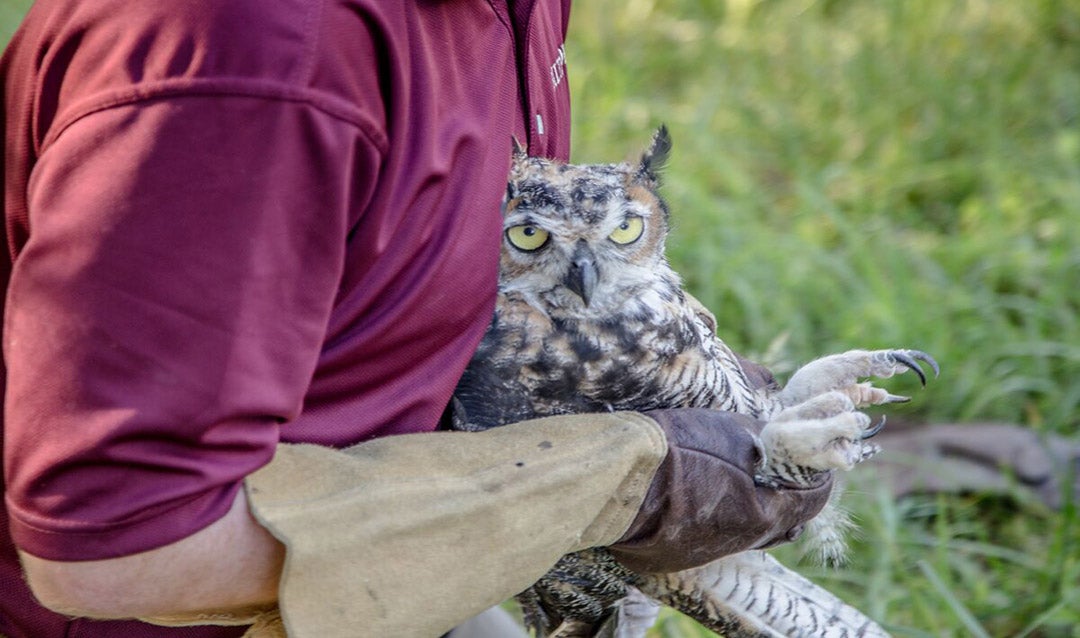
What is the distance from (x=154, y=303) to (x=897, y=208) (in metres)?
3.76

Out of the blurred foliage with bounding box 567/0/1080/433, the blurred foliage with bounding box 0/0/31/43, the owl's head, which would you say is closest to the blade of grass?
the blurred foliage with bounding box 567/0/1080/433

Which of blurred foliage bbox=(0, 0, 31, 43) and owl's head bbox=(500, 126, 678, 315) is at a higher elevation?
owl's head bbox=(500, 126, 678, 315)

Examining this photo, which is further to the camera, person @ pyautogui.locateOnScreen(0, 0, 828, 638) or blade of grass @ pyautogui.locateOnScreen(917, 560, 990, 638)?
blade of grass @ pyautogui.locateOnScreen(917, 560, 990, 638)

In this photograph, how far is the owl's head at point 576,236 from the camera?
1628 mm

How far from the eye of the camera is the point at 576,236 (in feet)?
5.51

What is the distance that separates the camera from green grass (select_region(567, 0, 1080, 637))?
288 cm

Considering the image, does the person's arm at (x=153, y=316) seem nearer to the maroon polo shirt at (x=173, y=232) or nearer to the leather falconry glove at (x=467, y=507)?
the maroon polo shirt at (x=173, y=232)

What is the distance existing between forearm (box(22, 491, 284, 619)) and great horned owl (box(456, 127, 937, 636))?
44 centimetres

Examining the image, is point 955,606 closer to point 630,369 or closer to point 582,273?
point 630,369

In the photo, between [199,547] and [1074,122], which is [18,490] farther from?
[1074,122]

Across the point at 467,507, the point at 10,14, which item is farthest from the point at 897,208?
the point at 467,507

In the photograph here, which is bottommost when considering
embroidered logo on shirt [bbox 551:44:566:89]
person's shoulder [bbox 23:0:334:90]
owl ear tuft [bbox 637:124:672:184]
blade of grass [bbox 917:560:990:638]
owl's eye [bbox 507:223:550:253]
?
blade of grass [bbox 917:560:990:638]

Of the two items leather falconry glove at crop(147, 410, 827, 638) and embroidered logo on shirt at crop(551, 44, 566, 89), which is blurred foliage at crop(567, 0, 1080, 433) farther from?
leather falconry glove at crop(147, 410, 827, 638)

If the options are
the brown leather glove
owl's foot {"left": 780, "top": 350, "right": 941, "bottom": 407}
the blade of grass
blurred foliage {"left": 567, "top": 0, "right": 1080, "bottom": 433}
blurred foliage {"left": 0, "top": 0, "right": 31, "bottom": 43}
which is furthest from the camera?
blurred foliage {"left": 0, "top": 0, "right": 31, "bottom": 43}
